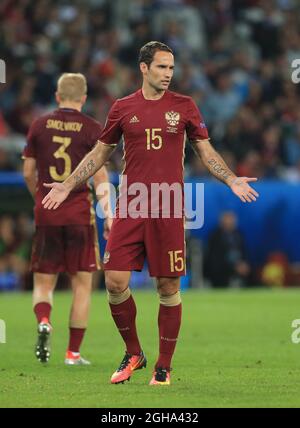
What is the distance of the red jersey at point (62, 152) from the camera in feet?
36.6

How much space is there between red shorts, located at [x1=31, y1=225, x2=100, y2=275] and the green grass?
2.80 ft

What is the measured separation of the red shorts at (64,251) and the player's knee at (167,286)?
202cm

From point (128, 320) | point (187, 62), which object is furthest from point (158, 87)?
point (187, 62)

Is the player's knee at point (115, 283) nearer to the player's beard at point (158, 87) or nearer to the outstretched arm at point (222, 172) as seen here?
the outstretched arm at point (222, 172)

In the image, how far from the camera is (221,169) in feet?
30.2

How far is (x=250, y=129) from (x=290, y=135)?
0.99m

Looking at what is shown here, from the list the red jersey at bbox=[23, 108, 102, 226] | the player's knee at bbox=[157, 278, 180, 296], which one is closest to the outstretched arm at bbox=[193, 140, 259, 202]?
the player's knee at bbox=[157, 278, 180, 296]

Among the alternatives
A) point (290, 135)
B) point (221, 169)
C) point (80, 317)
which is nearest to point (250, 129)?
point (290, 135)

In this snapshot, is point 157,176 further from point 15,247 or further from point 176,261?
point 15,247

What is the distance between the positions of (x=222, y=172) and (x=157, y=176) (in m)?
0.48

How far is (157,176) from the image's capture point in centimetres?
921

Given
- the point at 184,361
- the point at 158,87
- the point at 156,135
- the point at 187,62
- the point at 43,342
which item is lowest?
the point at 184,361

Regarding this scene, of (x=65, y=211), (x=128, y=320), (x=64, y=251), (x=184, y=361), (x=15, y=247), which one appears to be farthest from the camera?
(x=15, y=247)

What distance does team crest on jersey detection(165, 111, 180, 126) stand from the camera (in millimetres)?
9195
